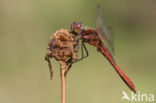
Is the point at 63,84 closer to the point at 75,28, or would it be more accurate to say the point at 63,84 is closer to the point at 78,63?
the point at 75,28

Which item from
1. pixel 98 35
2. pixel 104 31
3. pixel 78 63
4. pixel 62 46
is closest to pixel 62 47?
pixel 62 46

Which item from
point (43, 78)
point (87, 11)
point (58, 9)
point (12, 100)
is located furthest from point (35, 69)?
point (87, 11)

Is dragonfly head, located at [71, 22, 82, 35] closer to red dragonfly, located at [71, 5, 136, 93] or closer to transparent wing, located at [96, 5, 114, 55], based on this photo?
red dragonfly, located at [71, 5, 136, 93]

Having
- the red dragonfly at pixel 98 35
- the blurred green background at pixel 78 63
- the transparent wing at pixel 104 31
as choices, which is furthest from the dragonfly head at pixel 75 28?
the blurred green background at pixel 78 63

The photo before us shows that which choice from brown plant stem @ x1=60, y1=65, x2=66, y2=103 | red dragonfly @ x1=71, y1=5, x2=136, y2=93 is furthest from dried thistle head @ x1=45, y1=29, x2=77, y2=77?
red dragonfly @ x1=71, y1=5, x2=136, y2=93

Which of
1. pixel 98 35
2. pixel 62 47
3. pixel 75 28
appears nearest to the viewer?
pixel 62 47

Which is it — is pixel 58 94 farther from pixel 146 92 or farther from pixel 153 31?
pixel 153 31

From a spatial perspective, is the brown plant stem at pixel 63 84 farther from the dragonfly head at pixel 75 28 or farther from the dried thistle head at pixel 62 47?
the dragonfly head at pixel 75 28
